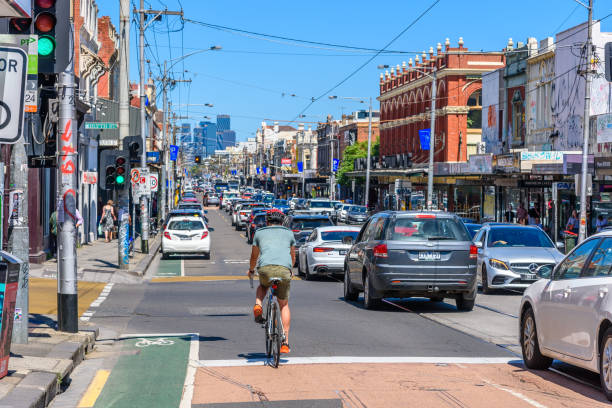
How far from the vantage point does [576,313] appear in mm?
8797

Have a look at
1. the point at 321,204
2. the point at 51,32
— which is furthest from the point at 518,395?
the point at 321,204

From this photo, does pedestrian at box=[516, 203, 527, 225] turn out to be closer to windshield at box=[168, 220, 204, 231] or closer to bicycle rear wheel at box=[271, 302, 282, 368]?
windshield at box=[168, 220, 204, 231]

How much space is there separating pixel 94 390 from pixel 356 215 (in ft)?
175

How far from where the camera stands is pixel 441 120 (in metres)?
70.3

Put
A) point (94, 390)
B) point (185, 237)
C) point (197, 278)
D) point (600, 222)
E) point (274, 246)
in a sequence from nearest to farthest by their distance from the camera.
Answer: point (94, 390) < point (274, 246) < point (197, 278) < point (185, 237) < point (600, 222)

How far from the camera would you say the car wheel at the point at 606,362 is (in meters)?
8.02

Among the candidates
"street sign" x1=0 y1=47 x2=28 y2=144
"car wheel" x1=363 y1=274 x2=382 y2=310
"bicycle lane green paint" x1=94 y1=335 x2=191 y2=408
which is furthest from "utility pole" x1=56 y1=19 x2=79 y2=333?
"car wheel" x1=363 y1=274 x2=382 y2=310

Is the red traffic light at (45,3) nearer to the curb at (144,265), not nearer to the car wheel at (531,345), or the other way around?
the car wheel at (531,345)

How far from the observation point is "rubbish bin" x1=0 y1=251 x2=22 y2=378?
26.1 ft

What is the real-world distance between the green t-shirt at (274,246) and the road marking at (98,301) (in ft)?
18.4

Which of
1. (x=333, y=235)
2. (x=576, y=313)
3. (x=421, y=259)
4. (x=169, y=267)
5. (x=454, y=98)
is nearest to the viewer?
(x=576, y=313)

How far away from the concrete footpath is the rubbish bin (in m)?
15.5

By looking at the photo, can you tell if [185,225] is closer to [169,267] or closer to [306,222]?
[169,267]

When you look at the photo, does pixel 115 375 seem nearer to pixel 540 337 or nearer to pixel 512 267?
pixel 540 337
